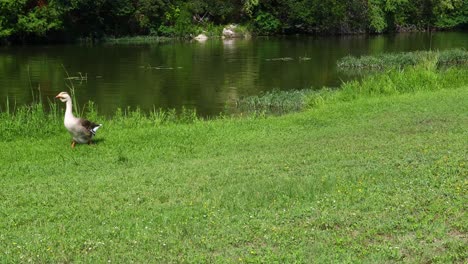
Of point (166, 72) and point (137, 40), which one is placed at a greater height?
point (137, 40)

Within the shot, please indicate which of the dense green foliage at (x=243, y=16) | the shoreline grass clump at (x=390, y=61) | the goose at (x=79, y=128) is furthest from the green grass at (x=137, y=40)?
the goose at (x=79, y=128)

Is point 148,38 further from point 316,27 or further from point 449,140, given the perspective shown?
point 449,140

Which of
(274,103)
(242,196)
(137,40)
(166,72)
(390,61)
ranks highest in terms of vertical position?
(137,40)

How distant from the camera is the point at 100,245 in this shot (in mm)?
5430

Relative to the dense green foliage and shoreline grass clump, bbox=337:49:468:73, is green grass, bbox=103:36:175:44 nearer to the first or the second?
the dense green foliage

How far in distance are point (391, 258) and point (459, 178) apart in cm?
255

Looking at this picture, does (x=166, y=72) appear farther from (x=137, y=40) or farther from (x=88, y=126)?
(x=137, y=40)

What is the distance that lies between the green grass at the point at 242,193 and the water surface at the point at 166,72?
859 cm

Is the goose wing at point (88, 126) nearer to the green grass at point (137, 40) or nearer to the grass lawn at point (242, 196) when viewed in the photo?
the grass lawn at point (242, 196)

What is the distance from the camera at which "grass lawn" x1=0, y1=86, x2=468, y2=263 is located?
Answer: 17.3 ft

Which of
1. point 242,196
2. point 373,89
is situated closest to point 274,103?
point 373,89

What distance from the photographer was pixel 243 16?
2372 inches

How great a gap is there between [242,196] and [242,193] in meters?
0.13

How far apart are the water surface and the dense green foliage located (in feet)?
25.1
